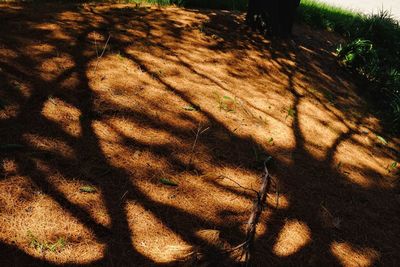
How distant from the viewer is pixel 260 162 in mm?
2662

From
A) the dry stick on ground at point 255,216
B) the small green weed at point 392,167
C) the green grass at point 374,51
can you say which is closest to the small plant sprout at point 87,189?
the dry stick on ground at point 255,216

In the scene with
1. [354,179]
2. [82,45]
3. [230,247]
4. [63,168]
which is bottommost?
[354,179]

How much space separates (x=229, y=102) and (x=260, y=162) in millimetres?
915

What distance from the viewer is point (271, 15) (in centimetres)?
527

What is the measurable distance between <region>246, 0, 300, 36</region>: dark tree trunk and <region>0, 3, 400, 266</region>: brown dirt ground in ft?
4.23

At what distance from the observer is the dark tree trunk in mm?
5312

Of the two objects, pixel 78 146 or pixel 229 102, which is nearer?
pixel 78 146

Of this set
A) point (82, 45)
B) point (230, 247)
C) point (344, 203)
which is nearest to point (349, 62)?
point (344, 203)

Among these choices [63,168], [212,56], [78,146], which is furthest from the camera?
[212,56]

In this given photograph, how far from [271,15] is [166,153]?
3846mm

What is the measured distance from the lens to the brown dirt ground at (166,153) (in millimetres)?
1848

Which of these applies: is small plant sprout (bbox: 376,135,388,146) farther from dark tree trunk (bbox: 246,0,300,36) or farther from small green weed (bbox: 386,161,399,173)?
dark tree trunk (bbox: 246,0,300,36)

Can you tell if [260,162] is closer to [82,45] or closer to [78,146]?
[78,146]

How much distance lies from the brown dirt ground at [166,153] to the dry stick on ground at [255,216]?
0.07m
